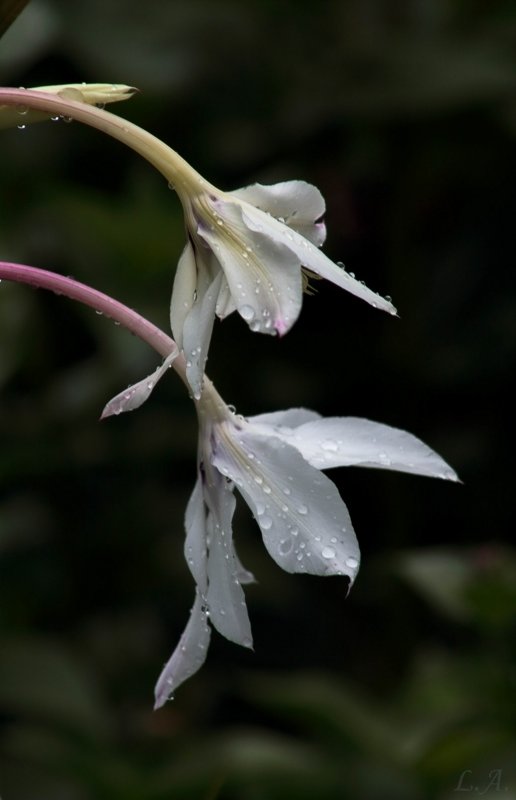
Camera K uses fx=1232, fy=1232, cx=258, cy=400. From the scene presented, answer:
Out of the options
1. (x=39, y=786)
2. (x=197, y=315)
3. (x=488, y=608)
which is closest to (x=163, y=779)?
(x=39, y=786)

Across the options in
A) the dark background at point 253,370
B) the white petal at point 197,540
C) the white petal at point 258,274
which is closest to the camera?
the white petal at point 258,274

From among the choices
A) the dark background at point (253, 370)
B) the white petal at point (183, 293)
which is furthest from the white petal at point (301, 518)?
the dark background at point (253, 370)

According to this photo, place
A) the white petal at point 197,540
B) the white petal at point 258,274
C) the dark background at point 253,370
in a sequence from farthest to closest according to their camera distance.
Result: 1. the dark background at point 253,370
2. the white petal at point 197,540
3. the white petal at point 258,274

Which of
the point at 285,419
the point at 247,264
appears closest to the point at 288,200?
the point at 247,264

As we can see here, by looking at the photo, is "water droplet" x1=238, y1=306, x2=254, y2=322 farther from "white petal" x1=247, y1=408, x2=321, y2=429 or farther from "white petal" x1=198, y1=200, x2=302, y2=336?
"white petal" x1=247, y1=408, x2=321, y2=429

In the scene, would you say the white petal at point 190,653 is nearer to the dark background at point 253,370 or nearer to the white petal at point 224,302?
the white petal at point 224,302

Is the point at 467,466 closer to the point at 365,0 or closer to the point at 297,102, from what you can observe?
the point at 297,102

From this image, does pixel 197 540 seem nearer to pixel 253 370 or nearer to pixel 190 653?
pixel 190 653
